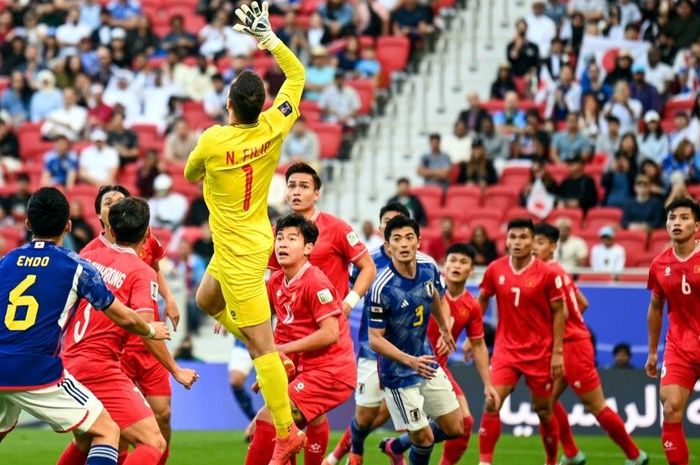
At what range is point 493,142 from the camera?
22.9 meters

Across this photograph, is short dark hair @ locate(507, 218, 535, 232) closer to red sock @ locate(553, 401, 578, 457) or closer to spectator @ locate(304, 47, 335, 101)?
red sock @ locate(553, 401, 578, 457)

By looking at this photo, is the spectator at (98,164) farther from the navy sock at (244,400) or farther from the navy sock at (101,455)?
the navy sock at (101,455)

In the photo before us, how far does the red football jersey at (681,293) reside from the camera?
12.2 meters

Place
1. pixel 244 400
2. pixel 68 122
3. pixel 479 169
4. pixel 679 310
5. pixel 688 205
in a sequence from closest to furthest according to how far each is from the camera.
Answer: pixel 688 205 < pixel 679 310 < pixel 244 400 < pixel 479 169 < pixel 68 122

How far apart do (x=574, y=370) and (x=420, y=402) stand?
351 cm

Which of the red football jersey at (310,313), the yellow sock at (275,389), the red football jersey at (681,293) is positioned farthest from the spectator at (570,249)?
the yellow sock at (275,389)

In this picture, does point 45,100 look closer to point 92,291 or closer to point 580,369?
point 580,369

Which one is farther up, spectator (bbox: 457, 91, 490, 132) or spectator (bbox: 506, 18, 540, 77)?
spectator (bbox: 506, 18, 540, 77)

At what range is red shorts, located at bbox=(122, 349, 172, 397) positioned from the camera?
36.2 feet

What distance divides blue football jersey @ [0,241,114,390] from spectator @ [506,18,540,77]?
53.4 ft

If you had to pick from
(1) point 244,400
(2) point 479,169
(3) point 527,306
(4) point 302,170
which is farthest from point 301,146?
(4) point 302,170

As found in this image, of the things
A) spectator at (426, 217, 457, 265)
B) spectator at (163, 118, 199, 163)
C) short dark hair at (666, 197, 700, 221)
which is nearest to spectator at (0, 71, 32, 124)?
spectator at (163, 118, 199, 163)

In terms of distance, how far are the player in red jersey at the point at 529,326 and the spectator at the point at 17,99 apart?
1517 centimetres

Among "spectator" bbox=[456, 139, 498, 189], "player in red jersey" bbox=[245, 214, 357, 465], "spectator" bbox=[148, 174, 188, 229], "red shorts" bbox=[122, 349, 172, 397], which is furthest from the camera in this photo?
"spectator" bbox=[148, 174, 188, 229]
